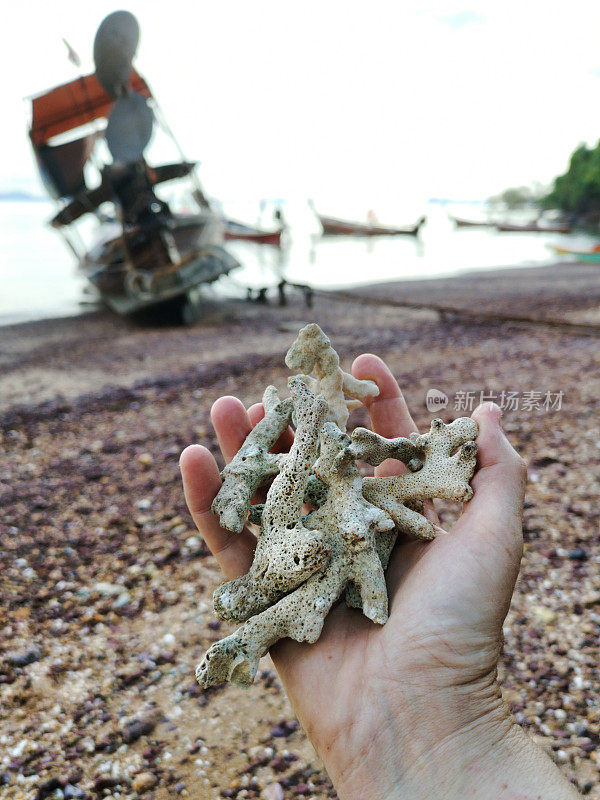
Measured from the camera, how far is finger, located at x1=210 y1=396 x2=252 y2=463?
2.78 m

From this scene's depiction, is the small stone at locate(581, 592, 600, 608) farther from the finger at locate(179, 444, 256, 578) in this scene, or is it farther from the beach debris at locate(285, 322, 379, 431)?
the finger at locate(179, 444, 256, 578)

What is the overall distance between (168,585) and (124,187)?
11.5m

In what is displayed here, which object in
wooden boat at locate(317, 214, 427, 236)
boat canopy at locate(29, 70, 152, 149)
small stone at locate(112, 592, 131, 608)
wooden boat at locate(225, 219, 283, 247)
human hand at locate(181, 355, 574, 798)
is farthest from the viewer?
wooden boat at locate(317, 214, 427, 236)

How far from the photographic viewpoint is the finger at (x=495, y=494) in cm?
202

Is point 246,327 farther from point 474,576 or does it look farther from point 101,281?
point 474,576

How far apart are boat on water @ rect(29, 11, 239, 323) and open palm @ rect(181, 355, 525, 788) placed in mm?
10620

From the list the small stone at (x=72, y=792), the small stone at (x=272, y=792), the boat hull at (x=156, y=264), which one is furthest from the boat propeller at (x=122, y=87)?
the small stone at (x=272, y=792)

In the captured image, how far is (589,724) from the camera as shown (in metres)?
2.51

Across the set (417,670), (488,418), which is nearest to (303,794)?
(417,670)

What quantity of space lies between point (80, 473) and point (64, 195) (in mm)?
11457

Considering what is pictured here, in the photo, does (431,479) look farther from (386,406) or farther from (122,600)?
(122,600)

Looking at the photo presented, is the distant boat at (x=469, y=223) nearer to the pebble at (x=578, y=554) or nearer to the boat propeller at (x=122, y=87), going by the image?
the boat propeller at (x=122, y=87)

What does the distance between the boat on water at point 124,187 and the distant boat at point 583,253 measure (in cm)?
1958

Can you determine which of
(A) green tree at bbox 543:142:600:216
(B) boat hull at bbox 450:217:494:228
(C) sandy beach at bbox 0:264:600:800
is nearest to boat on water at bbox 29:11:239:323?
(C) sandy beach at bbox 0:264:600:800
